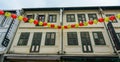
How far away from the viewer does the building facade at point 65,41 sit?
37.9 ft

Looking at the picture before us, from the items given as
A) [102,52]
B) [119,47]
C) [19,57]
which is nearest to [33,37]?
[19,57]

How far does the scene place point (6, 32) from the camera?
43.9 ft

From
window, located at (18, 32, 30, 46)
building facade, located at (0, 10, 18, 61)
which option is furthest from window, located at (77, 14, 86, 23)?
building facade, located at (0, 10, 18, 61)

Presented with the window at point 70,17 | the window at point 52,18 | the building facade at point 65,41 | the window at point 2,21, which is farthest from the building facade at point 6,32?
the window at point 70,17

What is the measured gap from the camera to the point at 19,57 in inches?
459

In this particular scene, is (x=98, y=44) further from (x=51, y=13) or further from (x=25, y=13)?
(x=25, y=13)

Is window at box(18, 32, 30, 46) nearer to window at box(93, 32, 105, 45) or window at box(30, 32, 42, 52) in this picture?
window at box(30, 32, 42, 52)

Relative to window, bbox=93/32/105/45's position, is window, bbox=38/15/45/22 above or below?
above

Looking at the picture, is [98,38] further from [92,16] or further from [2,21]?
[2,21]

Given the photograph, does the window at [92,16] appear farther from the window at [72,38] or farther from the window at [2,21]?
the window at [2,21]

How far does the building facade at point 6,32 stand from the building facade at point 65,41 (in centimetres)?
44

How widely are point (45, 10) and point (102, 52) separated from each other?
789cm

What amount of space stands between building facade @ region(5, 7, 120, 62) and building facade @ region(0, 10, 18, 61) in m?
0.44

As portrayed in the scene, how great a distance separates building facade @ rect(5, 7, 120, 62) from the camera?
455 inches
